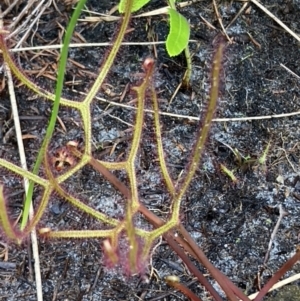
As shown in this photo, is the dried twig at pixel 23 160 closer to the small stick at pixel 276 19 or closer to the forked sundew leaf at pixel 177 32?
the forked sundew leaf at pixel 177 32

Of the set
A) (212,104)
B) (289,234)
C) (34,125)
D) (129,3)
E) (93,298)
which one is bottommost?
(93,298)

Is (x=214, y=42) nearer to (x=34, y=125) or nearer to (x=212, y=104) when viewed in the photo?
(x=34, y=125)

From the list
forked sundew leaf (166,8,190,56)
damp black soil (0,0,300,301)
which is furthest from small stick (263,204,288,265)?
forked sundew leaf (166,8,190,56)

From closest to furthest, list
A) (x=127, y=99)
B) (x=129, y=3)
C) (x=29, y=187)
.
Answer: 1. (x=129, y=3)
2. (x=29, y=187)
3. (x=127, y=99)

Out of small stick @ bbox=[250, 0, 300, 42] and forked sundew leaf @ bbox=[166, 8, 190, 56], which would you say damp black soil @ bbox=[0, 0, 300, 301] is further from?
forked sundew leaf @ bbox=[166, 8, 190, 56]

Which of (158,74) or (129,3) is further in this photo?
(158,74)

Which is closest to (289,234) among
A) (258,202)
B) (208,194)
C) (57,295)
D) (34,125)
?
(258,202)
